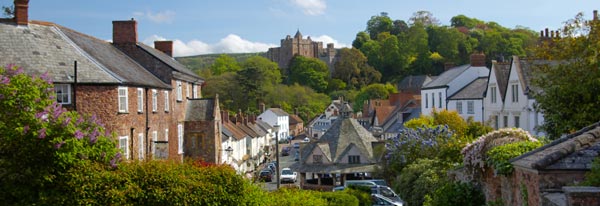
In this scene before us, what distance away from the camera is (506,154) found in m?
14.4

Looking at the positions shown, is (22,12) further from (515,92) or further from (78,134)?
(515,92)

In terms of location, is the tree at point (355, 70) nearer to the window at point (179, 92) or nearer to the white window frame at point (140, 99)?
the window at point (179, 92)

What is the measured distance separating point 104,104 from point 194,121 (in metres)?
9.89

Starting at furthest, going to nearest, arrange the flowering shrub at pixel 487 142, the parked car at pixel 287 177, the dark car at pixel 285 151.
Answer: the dark car at pixel 285 151 < the parked car at pixel 287 177 < the flowering shrub at pixel 487 142

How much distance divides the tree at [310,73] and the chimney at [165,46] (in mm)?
111326

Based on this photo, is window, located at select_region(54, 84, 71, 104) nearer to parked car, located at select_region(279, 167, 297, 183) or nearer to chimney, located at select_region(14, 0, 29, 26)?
chimney, located at select_region(14, 0, 29, 26)

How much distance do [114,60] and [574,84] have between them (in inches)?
715

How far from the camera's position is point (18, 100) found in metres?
15.6

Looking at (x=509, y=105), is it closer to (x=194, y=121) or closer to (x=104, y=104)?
(x=194, y=121)

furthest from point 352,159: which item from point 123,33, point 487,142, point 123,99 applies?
point 487,142

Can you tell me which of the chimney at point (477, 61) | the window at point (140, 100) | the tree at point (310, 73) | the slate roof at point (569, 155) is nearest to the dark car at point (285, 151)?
the chimney at point (477, 61)

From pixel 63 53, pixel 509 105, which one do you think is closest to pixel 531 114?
A: pixel 509 105

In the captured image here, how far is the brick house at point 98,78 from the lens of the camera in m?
23.5

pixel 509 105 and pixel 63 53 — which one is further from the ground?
pixel 63 53
